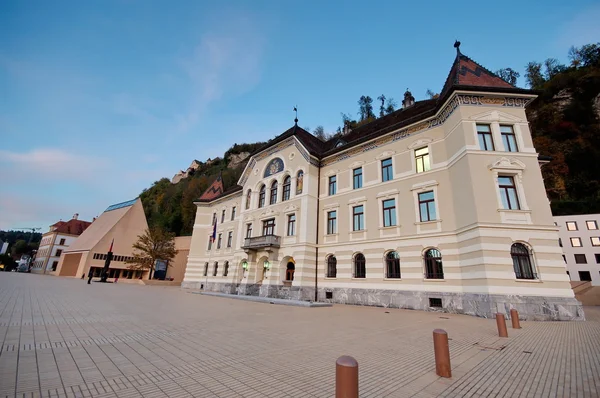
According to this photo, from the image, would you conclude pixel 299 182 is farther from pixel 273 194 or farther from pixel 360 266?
pixel 360 266

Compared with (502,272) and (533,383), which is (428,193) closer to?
(502,272)

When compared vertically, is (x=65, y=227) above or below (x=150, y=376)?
above

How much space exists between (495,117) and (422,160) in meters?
4.59

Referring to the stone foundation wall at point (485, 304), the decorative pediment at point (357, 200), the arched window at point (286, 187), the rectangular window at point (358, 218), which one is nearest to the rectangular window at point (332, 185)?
the decorative pediment at point (357, 200)

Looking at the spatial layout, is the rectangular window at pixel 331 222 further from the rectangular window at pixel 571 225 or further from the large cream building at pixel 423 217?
the rectangular window at pixel 571 225

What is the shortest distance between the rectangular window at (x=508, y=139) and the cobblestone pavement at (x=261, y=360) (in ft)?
34.2

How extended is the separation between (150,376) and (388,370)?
12.9ft

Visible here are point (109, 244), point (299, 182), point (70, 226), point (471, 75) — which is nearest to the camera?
point (471, 75)

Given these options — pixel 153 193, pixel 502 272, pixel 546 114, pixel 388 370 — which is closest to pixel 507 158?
pixel 502 272

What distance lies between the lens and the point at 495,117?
15.4 m

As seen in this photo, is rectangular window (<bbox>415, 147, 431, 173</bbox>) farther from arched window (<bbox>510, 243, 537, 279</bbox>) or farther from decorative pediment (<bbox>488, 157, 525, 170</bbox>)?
arched window (<bbox>510, 243, 537, 279</bbox>)

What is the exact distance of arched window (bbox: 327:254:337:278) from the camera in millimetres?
20547

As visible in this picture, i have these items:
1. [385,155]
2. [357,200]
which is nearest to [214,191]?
[357,200]

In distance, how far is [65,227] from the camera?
6631 centimetres
